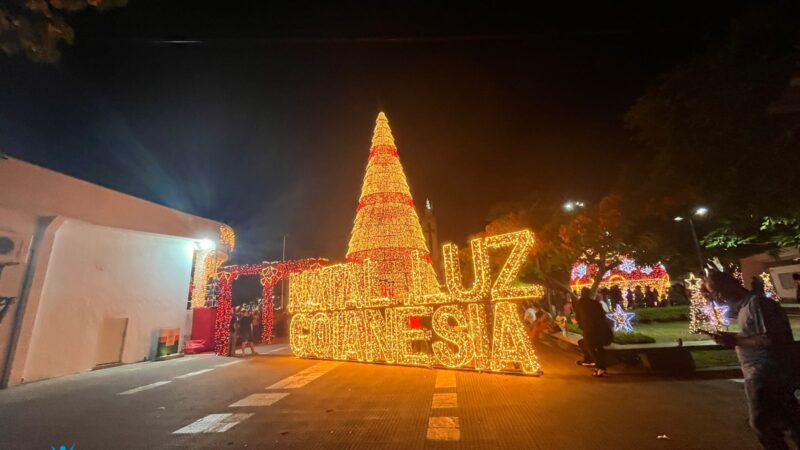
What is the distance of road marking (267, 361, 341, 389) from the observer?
872 centimetres

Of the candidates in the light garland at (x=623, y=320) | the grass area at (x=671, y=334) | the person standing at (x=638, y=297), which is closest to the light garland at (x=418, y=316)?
the grass area at (x=671, y=334)

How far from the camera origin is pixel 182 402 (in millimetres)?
7422

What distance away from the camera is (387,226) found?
17703mm

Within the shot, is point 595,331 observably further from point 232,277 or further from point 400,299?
point 232,277

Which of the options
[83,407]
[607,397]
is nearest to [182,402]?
[83,407]

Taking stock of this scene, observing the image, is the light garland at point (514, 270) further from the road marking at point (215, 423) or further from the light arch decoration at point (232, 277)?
the light arch decoration at point (232, 277)

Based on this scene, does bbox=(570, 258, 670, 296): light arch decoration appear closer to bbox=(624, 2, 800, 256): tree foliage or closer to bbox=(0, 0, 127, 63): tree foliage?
bbox=(624, 2, 800, 256): tree foliage

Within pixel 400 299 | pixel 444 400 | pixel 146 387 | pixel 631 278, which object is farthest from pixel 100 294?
pixel 631 278

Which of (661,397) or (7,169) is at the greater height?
(7,169)

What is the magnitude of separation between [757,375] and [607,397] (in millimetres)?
3448

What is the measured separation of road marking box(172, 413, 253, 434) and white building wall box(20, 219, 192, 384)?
899cm

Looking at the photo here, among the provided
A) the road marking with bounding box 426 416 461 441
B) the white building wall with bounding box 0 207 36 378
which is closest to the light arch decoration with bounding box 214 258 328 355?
the white building wall with bounding box 0 207 36 378

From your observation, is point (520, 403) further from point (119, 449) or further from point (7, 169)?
point (7, 169)

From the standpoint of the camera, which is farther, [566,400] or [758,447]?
[566,400]
